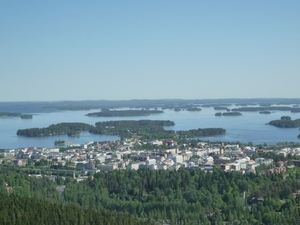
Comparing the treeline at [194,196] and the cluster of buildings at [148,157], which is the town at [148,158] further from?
the treeline at [194,196]

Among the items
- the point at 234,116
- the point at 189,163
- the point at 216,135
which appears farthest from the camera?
the point at 234,116

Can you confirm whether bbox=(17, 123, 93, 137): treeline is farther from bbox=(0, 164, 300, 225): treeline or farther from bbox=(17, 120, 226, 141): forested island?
bbox=(0, 164, 300, 225): treeline

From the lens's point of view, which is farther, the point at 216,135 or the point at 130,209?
the point at 216,135

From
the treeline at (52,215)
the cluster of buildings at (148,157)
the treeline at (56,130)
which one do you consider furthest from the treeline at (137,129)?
the treeline at (52,215)

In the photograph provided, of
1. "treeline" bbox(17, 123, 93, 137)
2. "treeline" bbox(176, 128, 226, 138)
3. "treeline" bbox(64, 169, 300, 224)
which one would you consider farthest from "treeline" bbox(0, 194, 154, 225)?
"treeline" bbox(17, 123, 93, 137)

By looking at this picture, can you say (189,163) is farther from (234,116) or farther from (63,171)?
(234,116)

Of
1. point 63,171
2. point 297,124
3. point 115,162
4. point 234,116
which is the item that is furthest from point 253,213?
point 234,116
